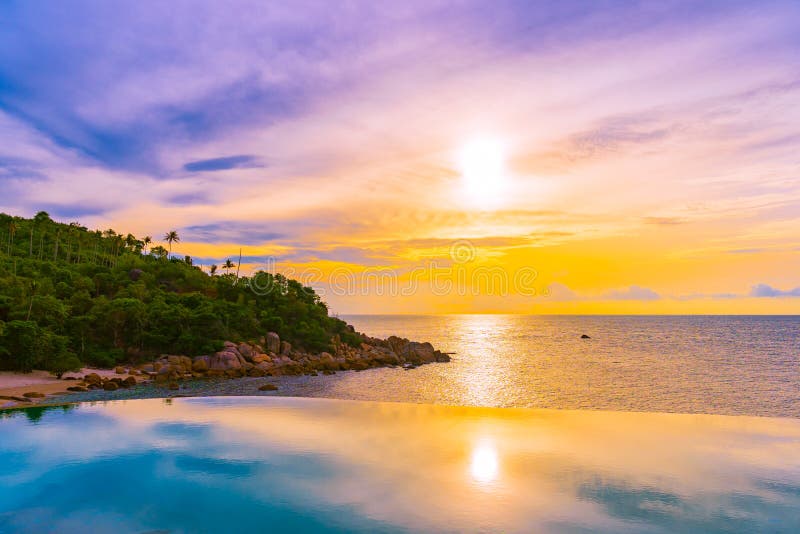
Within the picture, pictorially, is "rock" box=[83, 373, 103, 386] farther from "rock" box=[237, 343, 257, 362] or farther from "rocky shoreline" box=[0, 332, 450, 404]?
"rock" box=[237, 343, 257, 362]

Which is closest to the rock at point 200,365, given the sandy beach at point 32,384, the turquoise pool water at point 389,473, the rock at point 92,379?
the sandy beach at point 32,384

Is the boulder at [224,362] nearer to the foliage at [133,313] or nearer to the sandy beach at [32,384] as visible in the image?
the foliage at [133,313]

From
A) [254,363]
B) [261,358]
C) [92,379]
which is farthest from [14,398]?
[261,358]

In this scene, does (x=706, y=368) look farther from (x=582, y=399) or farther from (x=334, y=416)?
(x=334, y=416)

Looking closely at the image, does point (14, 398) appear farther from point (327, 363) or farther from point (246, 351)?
point (327, 363)

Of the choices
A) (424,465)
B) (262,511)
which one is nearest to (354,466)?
(424,465)

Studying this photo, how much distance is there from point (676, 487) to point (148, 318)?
183 feet

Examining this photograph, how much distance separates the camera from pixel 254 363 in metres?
56.8

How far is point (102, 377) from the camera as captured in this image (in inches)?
1762

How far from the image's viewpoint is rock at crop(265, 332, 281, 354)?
6347 cm

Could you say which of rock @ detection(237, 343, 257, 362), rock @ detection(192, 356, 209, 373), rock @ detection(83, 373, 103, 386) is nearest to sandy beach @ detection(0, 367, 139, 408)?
rock @ detection(83, 373, 103, 386)

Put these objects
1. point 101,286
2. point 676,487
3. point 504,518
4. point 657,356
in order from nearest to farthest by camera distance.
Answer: point 504,518
point 676,487
point 101,286
point 657,356

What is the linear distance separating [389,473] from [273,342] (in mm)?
47736

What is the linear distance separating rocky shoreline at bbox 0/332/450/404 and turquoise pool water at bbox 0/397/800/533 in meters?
12.6
